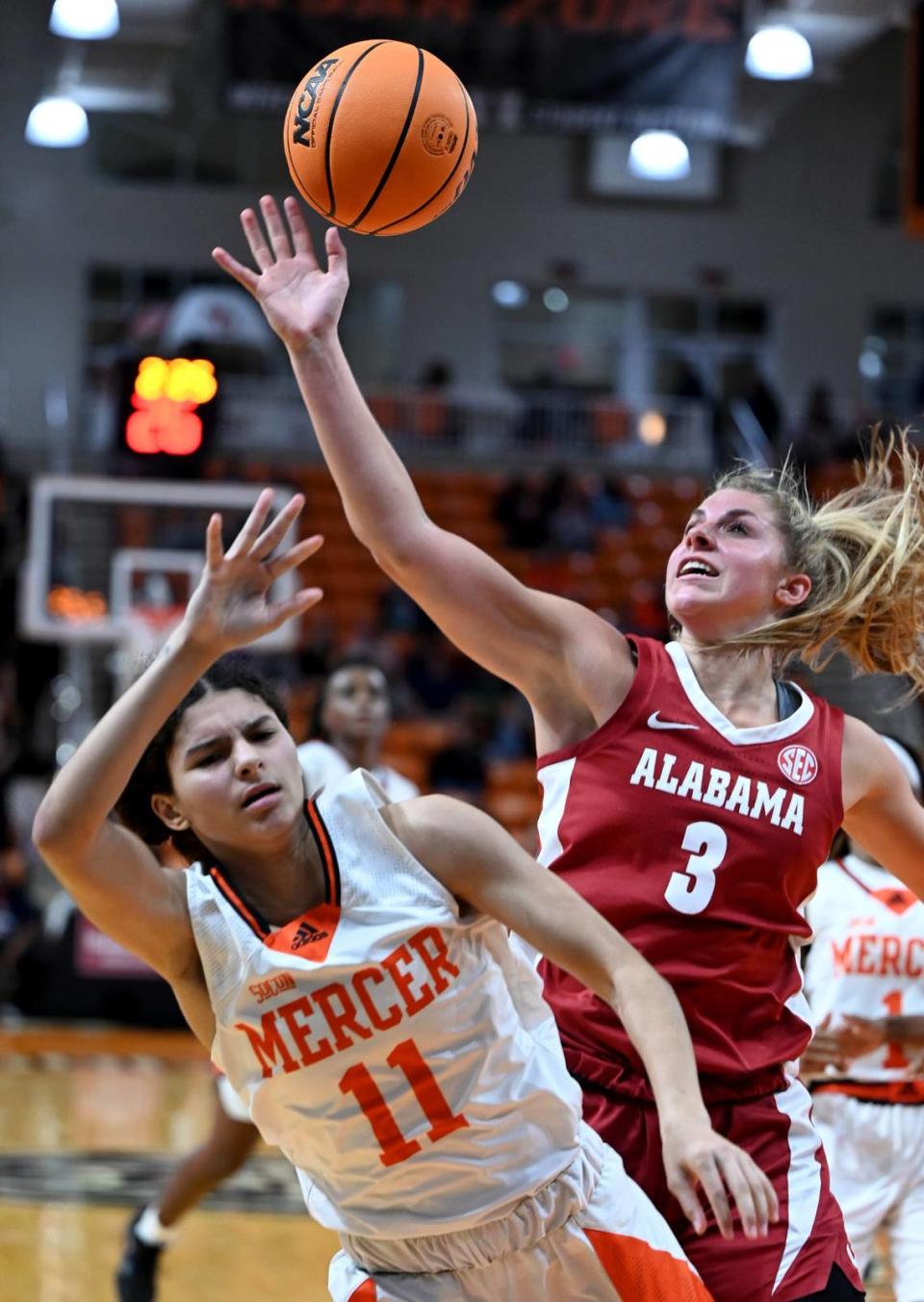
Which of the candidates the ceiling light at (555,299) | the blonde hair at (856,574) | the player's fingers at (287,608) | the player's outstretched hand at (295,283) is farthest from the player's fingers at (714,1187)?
the ceiling light at (555,299)

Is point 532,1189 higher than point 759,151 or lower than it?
lower

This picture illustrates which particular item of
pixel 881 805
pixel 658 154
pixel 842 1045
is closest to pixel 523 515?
pixel 658 154

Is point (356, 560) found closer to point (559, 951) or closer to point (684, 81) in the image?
point (684, 81)

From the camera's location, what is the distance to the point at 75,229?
20688 mm

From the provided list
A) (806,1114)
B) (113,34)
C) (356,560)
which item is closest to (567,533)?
(356,560)

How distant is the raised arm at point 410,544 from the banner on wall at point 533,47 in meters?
8.18

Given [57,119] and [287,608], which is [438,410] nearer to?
[57,119]

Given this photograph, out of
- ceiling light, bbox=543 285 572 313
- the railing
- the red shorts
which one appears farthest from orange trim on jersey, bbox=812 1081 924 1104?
ceiling light, bbox=543 285 572 313

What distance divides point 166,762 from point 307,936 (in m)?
0.34

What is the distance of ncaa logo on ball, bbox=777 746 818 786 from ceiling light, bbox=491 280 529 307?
751 inches

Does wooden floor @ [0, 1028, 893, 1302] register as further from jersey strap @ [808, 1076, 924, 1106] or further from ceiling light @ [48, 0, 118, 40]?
ceiling light @ [48, 0, 118, 40]

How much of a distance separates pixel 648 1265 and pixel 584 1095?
34cm

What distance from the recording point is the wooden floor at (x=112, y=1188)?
571cm

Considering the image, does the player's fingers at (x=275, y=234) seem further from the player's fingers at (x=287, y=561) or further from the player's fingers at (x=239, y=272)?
the player's fingers at (x=287, y=561)
